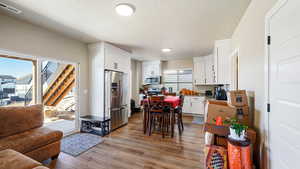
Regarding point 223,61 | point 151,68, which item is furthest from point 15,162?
point 151,68

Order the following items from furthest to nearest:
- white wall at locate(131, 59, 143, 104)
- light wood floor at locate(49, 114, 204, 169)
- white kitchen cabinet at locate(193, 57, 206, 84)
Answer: white wall at locate(131, 59, 143, 104) < white kitchen cabinet at locate(193, 57, 206, 84) < light wood floor at locate(49, 114, 204, 169)

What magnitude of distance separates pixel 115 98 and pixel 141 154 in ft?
6.28

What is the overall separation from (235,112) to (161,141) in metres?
1.79

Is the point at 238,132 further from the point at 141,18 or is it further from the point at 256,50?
the point at 141,18

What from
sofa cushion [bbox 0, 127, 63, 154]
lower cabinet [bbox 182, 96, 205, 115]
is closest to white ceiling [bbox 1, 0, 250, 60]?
sofa cushion [bbox 0, 127, 63, 154]

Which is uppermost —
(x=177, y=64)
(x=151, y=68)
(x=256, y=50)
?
(x=177, y=64)

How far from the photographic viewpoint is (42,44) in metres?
2.75

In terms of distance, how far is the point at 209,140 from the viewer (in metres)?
1.86

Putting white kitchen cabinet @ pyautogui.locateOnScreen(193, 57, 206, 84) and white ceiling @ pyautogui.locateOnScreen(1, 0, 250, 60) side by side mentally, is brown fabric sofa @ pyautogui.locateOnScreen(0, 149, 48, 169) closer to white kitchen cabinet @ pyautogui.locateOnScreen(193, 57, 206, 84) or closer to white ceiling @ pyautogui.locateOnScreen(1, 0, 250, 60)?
white ceiling @ pyautogui.locateOnScreen(1, 0, 250, 60)

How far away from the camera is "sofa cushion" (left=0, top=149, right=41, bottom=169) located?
1.27 metres

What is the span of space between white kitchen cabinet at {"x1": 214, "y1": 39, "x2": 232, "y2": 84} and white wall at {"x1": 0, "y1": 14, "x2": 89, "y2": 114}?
3.87 meters

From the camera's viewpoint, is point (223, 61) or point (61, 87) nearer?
point (223, 61)

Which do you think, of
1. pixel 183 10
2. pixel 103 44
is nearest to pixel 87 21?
pixel 103 44

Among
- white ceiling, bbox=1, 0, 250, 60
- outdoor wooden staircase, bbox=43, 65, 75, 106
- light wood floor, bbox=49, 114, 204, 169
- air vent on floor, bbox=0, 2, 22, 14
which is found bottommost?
light wood floor, bbox=49, 114, 204, 169
